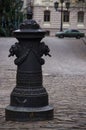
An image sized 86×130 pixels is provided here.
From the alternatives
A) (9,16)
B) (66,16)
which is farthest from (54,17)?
(9,16)

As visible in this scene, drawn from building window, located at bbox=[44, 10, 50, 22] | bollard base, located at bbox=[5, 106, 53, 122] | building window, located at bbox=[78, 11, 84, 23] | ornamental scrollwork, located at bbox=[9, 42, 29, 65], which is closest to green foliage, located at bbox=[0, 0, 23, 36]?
building window, located at bbox=[44, 10, 50, 22]

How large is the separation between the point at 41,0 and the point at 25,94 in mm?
78711

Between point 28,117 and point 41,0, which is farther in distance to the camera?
point 41,0

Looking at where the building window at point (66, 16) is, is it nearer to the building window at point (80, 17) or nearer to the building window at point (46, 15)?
the building window at point (80, 17)

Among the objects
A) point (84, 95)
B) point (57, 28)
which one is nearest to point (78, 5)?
point (57, 28)

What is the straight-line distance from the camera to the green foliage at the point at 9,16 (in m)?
63.3

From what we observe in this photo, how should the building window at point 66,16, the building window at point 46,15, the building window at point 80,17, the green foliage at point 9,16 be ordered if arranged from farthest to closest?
the building window at point 46,15, the building window at point 80,17, the building window at point 66,16, the green foliage at point 9,16

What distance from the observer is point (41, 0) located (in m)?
87.4

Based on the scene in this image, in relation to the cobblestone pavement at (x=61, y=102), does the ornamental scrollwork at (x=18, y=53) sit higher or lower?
higher

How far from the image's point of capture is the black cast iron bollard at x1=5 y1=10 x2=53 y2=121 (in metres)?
9.23

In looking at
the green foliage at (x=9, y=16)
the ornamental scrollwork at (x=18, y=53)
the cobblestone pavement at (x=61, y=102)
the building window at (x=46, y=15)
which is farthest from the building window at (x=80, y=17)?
the ornamental scrollwork at (x=18, y=53)

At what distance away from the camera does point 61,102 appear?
12.0 meters

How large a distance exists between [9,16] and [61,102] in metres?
55.2

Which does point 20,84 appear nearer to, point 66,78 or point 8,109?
point 8,109
